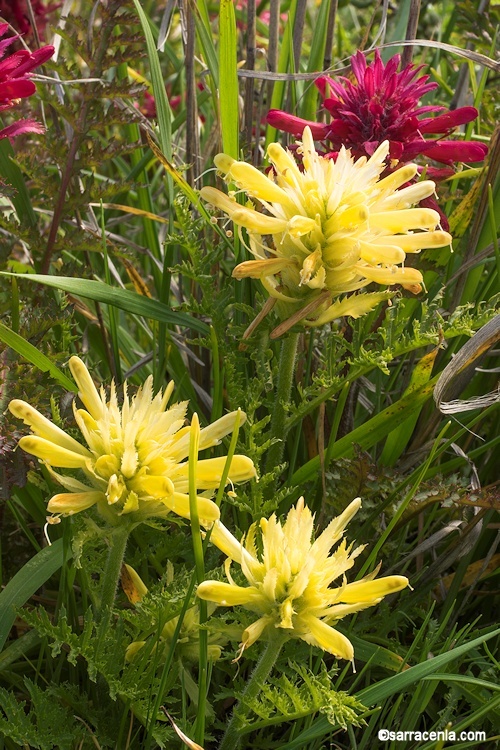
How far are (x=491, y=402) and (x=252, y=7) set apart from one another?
75 cm

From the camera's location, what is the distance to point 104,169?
256cm

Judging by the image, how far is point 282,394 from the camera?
1.12m

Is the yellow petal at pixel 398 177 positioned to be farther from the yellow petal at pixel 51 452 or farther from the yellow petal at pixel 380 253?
the yellow petal at pixel 51 452

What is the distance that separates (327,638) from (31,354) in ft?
1.62

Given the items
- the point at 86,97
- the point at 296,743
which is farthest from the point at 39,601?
the point at 86,97

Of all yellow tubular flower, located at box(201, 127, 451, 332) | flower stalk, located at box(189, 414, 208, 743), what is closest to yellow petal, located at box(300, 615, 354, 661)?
flower stalk, located at box(189, 414, 208, 743)

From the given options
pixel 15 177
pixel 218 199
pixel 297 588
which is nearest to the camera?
pixel 297 588

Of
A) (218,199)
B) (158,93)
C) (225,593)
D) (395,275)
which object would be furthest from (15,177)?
(225,593)

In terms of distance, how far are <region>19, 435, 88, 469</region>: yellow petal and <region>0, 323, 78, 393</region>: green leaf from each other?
21 cm

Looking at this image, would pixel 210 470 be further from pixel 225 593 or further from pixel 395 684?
pixel 395 684

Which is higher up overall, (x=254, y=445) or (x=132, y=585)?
(x=254, y=445)

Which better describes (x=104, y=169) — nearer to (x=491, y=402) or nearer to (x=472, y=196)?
(x=472, y=196)

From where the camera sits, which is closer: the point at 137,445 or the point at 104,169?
the point at 137,445

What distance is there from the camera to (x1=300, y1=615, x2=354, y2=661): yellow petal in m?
0.78
